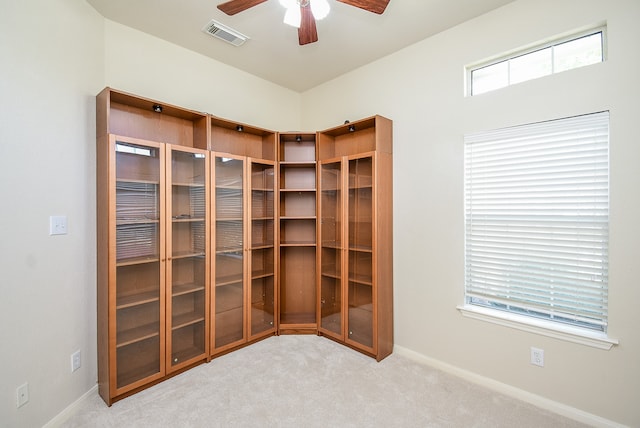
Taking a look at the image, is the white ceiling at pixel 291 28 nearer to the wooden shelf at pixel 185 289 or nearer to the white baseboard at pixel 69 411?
the wooden shelf at pixel 185 289

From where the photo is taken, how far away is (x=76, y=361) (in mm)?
2131

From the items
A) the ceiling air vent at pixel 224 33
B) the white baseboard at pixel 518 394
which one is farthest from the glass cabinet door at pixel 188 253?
the white baseboard at pixel 518 394

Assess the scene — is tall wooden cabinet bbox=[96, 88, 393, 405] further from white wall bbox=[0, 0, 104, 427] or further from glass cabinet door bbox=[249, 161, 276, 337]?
white wall bbox=[0, 0, 104, 427]

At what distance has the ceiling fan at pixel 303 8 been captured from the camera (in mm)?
1760

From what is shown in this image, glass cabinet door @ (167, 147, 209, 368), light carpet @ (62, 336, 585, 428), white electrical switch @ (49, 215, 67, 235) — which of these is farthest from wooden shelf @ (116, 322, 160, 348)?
white electrical switch @ (49, 215, 67, 235)

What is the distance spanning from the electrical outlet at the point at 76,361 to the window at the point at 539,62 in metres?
3.80

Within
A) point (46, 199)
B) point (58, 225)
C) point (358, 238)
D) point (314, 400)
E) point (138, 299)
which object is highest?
point (46, 199)

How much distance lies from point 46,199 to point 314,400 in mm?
2351

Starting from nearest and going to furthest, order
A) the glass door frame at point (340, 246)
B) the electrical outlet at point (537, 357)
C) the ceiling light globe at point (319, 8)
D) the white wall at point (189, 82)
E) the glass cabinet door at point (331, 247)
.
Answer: the ceiling light globe at point (319, 8) < the electrical outlet at point (537, 357) < the white wall at point (189, 82) < the glass door frame at point (340, 246) < the glass cabinet door at point (331, 247)

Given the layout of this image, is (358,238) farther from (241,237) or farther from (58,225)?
(58,225)

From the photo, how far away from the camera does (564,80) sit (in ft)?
6.67

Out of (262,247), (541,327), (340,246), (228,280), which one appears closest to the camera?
(541,327)

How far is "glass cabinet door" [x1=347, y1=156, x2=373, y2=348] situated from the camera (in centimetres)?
295

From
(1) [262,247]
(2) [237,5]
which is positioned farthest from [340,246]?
(2) [237,5]
